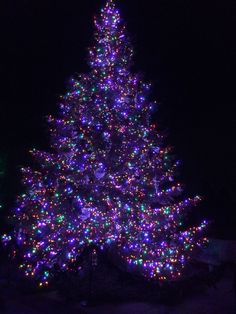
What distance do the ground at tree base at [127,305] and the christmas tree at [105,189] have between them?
0.62 m

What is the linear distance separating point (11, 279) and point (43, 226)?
9.50 ft

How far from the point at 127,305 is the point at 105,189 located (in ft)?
8.93

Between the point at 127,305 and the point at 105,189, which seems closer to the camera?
the point at 127,305

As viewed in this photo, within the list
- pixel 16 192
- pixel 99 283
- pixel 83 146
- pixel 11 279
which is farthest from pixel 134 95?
pixel 16 192

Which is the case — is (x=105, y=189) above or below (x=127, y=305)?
above

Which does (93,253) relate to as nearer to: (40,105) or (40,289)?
(40,289)

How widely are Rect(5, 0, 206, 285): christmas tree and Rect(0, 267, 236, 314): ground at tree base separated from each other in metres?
0.62

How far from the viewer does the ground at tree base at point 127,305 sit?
8062mm

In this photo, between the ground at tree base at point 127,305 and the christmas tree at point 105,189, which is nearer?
the ground at tree base at point 127,305

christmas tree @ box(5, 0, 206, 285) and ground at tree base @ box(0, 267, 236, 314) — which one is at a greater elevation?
christmas tree @ box(5, 0, 206, 285)

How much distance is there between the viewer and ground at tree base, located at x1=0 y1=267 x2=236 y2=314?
8062mm

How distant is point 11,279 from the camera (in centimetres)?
1133

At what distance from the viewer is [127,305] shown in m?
8.52

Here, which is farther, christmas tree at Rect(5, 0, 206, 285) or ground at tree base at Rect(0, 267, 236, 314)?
christmas tree at Rect(5, 0, 206, 285)
